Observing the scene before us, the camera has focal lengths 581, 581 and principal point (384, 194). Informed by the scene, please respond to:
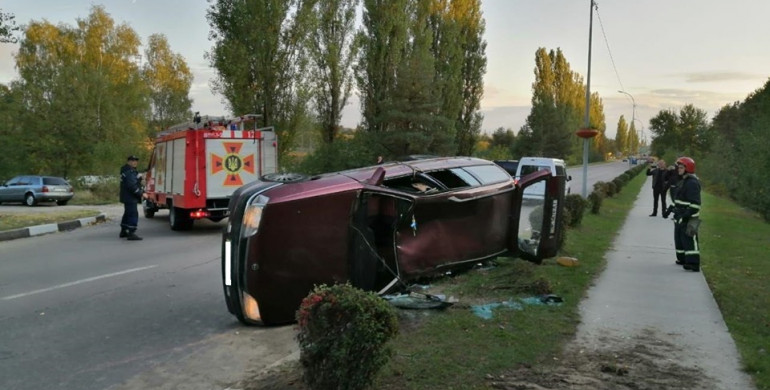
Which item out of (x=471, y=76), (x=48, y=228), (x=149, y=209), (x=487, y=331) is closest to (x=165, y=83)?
(x=471, y=76)

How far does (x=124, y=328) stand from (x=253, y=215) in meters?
1.83

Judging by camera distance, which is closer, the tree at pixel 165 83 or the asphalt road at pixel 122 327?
the asphalt road at pixel 122 327

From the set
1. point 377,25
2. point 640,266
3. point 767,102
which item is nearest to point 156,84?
point 377,25

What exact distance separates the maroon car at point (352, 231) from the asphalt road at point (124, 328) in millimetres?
558

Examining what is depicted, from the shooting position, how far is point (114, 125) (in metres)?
38.4

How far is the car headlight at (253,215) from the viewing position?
212 inches

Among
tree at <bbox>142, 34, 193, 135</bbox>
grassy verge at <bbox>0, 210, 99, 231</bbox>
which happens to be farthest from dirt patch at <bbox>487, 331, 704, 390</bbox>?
tree at <bbox>142, 34, 193, 135</bbox>

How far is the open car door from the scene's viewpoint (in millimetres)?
7203

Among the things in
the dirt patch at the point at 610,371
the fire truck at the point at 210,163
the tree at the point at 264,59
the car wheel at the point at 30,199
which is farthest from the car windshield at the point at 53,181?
the dirt patch at the point at 610,371

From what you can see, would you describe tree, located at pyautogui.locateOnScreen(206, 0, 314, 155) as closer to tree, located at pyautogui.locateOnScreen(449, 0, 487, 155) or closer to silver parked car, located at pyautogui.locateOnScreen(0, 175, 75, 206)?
silver parked car, located at pyautogui.locateOnScreen(0, 175, 75, 206)

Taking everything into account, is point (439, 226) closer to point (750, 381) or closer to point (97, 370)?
point (750, 381)

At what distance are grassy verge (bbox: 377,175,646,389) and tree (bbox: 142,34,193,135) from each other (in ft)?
174

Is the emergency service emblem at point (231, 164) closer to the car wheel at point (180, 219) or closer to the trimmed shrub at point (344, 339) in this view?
the car wheel at point (180, 219)

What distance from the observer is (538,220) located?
739cm
